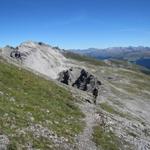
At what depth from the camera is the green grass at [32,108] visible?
31.9m

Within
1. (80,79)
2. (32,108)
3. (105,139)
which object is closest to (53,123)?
(32,108)

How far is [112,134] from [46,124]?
405 inches

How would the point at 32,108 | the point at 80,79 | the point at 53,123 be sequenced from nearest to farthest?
1. the point at 53,123
2. the point at 32,108
3. the point at 80,79

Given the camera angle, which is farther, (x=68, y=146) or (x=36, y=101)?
(x=36, y=101)

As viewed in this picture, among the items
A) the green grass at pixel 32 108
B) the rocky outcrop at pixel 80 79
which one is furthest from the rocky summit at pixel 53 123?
the rocky outcrop at pixel 80 79

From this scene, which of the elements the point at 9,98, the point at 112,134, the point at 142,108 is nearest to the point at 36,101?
the point at 9,98

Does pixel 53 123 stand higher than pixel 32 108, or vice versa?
pixel 32 108

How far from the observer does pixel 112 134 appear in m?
42.4

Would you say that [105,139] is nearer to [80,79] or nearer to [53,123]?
[53,123]

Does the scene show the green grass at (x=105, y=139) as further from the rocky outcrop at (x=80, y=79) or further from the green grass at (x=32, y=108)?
the rocky outcrop at (x=80, y=79)

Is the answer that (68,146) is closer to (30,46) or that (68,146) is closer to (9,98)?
(9,98)

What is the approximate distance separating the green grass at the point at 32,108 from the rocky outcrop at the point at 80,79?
52278 mm

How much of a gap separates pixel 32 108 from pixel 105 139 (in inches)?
373

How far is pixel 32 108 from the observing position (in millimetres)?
39344
